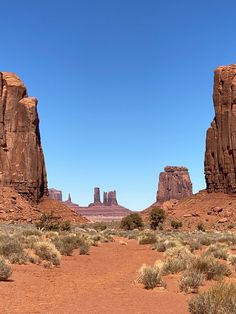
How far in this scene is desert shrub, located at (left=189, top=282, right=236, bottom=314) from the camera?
8.17 meters

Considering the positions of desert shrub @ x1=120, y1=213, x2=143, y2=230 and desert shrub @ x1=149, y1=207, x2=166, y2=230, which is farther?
desert shrub @ x1=149, y1=207, x2=166, y2=230

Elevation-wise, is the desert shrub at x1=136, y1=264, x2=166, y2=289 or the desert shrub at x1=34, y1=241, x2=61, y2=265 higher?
the desert shrub at x1=34, y1=241, x2=61, y2=265

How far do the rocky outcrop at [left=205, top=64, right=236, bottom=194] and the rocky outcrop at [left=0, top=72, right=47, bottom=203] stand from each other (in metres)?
31.6

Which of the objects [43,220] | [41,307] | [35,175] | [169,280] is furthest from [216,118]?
[41,307]

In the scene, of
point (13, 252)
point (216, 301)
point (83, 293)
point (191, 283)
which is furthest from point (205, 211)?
point (216, 301)

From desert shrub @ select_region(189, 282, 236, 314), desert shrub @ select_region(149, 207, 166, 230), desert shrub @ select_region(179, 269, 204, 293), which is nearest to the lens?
desert shrub @ select_region(189, 282, 236, 314)

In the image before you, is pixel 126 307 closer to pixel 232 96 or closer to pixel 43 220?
pixel 43 220

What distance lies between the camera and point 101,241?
1330 inches

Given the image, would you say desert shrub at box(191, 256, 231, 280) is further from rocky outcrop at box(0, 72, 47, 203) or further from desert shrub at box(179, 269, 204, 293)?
rocky outcrop at box(0, 72, 47, 203)

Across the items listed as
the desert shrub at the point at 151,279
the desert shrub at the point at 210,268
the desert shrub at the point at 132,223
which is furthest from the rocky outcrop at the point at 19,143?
the desert shrub at the point at 151,279

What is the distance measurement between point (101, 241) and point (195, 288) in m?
21.5

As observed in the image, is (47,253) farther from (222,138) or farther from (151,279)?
(222,138)

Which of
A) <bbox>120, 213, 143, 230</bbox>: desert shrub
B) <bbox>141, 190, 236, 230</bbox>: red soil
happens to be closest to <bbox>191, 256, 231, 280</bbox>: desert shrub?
<bbox>141, 190, 236, 230</bbox>: red soil

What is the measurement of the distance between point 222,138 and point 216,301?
7122 centimetres
